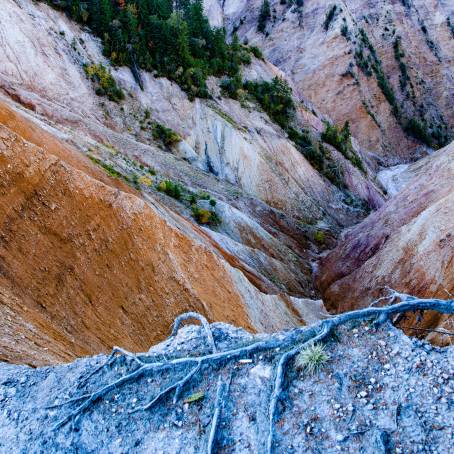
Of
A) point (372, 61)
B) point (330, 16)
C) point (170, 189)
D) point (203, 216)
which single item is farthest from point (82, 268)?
point (330, 16)

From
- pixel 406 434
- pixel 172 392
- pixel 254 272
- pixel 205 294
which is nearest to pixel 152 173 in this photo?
pixel 254 272

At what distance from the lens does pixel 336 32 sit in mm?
59812

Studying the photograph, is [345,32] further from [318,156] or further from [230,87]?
[318,156]

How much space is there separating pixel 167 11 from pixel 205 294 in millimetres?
36481

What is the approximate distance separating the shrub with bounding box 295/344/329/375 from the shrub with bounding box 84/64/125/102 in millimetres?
28984

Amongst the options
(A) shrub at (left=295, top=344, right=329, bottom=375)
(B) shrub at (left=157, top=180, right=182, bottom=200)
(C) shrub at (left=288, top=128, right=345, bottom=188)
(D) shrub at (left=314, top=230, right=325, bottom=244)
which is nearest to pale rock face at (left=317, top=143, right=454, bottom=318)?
(D) shrub at (left=314, top=230, right=325, bottom=244)

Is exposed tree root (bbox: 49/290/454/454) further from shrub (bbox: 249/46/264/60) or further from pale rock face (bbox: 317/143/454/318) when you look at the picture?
shrub (bbox: 249/46/264/60)

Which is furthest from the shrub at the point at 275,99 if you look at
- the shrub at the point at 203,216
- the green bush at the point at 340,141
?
the shrub at the point at 203,216

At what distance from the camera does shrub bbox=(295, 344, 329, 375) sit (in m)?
4.82

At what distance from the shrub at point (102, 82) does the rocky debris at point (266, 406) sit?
27706 mm

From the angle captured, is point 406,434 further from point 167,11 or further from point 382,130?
point 382,130

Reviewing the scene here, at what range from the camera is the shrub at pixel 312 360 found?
190 inches

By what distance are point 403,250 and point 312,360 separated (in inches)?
671

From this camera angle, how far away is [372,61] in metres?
61.5
